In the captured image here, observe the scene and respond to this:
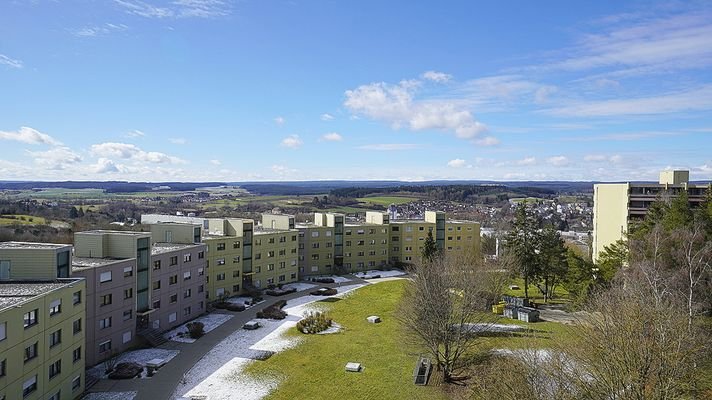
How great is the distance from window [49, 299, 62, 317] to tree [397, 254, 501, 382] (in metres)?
23.3

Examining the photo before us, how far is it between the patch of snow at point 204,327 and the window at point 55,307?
15570mm

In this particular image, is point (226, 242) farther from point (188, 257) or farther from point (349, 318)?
point (349, 318)

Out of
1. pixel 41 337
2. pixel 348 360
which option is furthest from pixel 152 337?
pixel 348 360

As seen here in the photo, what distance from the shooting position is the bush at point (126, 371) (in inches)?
1363

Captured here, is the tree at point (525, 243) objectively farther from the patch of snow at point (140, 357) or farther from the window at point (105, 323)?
the window at point (105, 323)

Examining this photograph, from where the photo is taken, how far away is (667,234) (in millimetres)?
40938

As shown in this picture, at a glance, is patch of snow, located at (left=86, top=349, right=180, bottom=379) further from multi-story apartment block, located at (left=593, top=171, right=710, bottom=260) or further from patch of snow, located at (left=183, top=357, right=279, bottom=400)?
multi-story apartment block, located at (left=593, top=171, right=710, bottom=260)

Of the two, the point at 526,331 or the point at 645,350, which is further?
the point at 526,331

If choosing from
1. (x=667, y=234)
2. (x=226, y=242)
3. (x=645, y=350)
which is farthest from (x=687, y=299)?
(x=226, y=242)

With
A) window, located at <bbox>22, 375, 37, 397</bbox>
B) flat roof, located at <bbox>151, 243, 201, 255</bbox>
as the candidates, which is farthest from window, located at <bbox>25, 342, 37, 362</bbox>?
flat roof, located at <bbox>151, 243, 201, 255</bbox>

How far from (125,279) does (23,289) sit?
422 inches

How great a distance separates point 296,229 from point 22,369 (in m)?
49.0

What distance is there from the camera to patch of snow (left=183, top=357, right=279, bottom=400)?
32.2 metres

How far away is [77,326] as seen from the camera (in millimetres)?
31266
